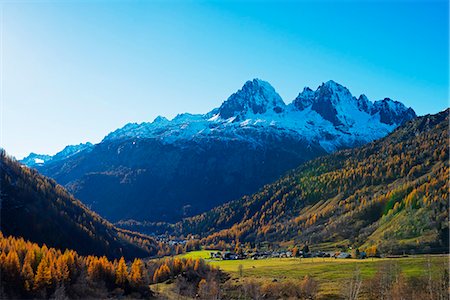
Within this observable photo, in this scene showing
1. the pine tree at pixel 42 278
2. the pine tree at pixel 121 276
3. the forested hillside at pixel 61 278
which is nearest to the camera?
the forested hillside at pixel 61 278

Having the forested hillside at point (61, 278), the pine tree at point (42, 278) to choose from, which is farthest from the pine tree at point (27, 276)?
the pine tree at point (42, 278)

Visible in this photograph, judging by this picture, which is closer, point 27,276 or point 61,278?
point 27,276

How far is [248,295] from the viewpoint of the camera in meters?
173

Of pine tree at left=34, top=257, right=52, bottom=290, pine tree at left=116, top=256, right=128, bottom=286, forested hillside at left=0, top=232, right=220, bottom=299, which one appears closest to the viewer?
forested hillside at left=0, top=232, right=220, bottom=299

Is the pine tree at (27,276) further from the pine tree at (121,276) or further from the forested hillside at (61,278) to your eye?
the pine tree at (121,276)

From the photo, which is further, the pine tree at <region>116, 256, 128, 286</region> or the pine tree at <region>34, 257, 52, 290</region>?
the pine tree at <region>116, 256, 128, 286</region>

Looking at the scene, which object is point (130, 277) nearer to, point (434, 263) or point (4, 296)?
point (4, 296)

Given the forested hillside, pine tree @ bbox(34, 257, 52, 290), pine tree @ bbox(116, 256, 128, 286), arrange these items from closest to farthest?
the forested hillside → pine tree @ bbox(34, 257, 52, 290) → pine tree @ bbox(116, 256, 128, 286)

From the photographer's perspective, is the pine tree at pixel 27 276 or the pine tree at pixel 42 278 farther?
the pine tree at pixel 42 278

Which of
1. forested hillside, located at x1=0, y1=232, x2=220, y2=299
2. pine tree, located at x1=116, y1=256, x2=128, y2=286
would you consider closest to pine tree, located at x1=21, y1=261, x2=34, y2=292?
forested hillside, located at x1=0, y1=232, x2=220, y2=299

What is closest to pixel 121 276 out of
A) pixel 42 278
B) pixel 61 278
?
pixel 61 278

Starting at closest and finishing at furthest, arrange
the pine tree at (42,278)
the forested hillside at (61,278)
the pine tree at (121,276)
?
the forested hillside at (61,278), the pine tree at (42,278), the pine tree at (121,276)

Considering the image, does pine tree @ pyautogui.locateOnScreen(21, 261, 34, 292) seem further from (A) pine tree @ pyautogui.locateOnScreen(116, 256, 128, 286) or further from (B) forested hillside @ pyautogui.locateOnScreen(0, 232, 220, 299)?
(A) pine tree @ pyautogui.locateOnScreen(116, 256, 128, 286)

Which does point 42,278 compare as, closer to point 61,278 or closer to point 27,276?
point 27,276
